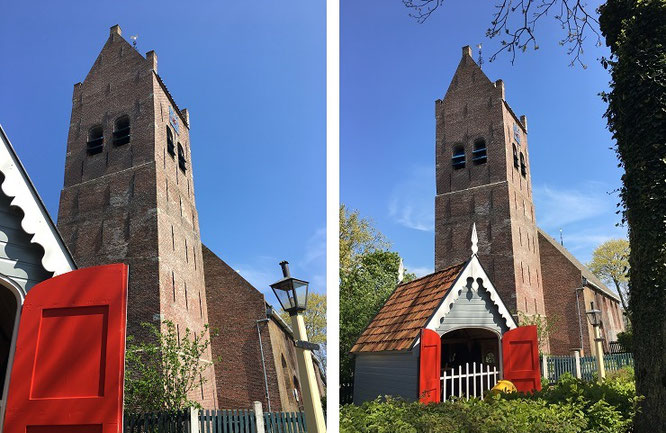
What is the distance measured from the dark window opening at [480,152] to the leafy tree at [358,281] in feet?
21.5

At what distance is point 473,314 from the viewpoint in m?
8.73

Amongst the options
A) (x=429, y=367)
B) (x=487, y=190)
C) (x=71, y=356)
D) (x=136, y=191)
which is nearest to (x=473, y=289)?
(x=429, y=367)

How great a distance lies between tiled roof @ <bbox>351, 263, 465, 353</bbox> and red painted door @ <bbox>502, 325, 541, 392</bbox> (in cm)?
164

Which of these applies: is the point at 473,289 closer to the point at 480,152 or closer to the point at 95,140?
the point at 480,152

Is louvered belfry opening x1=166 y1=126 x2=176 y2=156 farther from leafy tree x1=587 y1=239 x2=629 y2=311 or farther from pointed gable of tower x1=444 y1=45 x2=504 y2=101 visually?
leafy tree x1=587 y1=239 x2=629 y2=311

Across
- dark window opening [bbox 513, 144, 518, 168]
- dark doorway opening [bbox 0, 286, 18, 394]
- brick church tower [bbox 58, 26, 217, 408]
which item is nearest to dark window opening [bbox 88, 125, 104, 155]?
brick church tower [bbox 58, 26, 217, 408]

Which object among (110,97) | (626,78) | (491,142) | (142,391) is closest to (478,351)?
(626,78)

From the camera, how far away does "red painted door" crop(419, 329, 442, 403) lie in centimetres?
746

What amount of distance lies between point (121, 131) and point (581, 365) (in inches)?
841

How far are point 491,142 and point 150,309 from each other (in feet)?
61.6

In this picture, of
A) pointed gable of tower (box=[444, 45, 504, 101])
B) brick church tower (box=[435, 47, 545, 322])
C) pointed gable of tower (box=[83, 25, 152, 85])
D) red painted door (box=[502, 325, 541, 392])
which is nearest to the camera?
red painted door (box=[502, 325, 541, 392])

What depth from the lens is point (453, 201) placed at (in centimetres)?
2720

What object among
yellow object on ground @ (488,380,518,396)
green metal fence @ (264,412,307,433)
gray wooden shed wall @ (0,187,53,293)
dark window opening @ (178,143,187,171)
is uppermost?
dark window opening @ (178,143,187,171)

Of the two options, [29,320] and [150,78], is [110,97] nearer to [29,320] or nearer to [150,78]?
[150,78]
